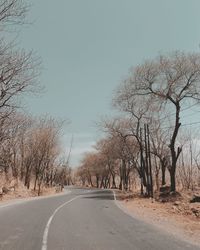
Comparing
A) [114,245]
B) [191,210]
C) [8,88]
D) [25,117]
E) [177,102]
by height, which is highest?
[25,117]

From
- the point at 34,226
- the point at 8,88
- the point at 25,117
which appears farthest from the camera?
the point at 25,117

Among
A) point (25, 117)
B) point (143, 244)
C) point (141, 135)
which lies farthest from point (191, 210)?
point (25, 117)

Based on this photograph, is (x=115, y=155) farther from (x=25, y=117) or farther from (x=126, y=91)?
(x=126, y=91)

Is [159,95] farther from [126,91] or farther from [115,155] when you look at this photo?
[115,155]

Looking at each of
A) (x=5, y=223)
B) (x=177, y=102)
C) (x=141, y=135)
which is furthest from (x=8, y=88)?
(x=141, y=135)

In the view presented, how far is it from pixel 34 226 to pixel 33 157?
47.2 metres

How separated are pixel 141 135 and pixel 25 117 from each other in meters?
17.2

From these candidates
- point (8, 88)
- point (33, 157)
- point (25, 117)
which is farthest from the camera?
point (33, 157)

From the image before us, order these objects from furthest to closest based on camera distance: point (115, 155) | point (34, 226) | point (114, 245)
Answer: point (115, 155), point (34, 226), point (114, 245)

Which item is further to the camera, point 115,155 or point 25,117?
point 115,155

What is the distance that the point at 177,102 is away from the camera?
121 ft

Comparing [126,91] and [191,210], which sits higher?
[126,91]

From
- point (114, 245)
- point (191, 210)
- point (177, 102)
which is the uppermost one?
point (177, 102)

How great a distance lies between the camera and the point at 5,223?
1653cm
